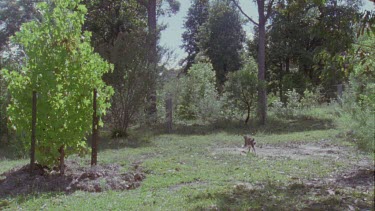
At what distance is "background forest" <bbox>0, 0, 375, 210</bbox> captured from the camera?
7.65 metres

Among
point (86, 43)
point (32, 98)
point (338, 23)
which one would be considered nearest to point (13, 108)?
point (32, 98)

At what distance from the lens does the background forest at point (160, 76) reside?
25.1ft

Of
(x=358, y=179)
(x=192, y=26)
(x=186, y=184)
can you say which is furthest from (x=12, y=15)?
(x=358, y=179)

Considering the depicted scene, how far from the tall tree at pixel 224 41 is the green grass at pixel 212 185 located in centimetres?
2031

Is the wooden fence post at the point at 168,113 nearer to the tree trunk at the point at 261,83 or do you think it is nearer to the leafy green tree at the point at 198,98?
the leafy green tree at the point at 198,98

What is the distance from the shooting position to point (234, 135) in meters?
16.3

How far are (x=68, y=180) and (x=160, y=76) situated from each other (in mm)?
9968

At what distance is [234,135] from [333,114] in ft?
18.0

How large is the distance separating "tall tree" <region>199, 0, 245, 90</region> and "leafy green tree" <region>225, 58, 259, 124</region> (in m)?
13.8

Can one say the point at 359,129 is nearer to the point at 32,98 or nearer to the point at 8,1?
the point at 32,98

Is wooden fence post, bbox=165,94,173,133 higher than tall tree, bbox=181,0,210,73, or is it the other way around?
tall tree, bbox=181,0,210,73

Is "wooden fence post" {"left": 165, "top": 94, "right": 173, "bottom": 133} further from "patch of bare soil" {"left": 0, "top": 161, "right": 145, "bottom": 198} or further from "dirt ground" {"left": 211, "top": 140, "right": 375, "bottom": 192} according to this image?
"patch of bare soil" {"left": 0, "top": 161, "right": 145, "bottom": 198}

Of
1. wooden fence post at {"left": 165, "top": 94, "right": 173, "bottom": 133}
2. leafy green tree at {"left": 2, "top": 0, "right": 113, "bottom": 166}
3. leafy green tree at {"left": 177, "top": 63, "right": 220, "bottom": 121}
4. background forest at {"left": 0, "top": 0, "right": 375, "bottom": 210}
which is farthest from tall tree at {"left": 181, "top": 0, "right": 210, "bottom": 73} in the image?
leafy green tree at {"left": 2, "top": 0, "right": 113, "bottom": 166}

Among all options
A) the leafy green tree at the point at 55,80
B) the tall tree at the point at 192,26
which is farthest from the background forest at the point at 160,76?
the tall tree at the point at 192,26
